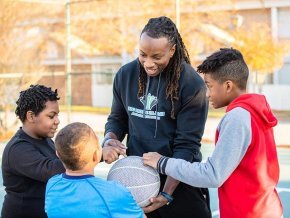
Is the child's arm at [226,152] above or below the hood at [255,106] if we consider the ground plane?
below

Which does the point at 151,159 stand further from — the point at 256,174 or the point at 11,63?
the point at 11,63

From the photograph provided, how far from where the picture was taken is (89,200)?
289 centimetres

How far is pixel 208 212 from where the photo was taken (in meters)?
3.65

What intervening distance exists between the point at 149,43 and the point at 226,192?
33.5 inches

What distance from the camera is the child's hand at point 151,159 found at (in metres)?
3.22

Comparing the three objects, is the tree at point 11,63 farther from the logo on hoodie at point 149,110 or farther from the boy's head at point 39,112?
the logo on hoodie at point 149,110

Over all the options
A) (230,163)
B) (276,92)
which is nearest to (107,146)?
(230,163)

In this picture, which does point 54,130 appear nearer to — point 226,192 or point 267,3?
point 226,192

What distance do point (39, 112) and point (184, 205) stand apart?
3.34 ft

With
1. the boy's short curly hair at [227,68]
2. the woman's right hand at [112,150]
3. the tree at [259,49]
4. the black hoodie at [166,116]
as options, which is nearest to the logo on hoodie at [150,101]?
the black hoodie at [166,116]

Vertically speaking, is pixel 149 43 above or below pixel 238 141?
above

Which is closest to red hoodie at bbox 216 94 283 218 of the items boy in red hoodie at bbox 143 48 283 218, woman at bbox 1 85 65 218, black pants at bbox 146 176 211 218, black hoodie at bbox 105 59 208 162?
boy in red hoodie at bbox 143 48 283 218

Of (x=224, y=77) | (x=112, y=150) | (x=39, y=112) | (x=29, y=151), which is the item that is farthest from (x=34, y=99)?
(x=224, y=77)

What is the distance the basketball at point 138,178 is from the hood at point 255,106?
0.58 metres
